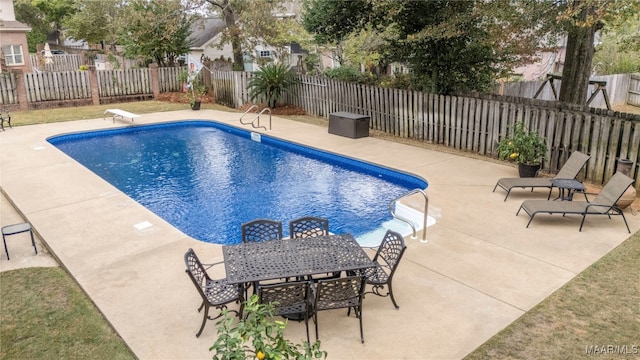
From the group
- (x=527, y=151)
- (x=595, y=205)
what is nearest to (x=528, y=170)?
(x=527, y=151)

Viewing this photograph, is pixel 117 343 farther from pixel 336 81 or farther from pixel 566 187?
pixel 336 81

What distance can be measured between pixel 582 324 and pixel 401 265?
2.15 m

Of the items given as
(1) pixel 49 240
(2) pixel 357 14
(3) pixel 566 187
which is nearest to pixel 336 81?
(2) pixel 357 14

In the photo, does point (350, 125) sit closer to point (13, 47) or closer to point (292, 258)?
point (292, 258)

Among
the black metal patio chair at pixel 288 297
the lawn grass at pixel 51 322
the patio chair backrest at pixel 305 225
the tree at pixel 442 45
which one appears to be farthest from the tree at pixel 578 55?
the lawn grass at pixel 51 322

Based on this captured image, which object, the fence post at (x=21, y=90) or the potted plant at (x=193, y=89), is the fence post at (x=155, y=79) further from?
the fence post at (x=21, y=90)

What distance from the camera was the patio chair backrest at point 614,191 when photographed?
7.21 m

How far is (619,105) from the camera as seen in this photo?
2072cm

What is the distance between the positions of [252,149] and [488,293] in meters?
9.70

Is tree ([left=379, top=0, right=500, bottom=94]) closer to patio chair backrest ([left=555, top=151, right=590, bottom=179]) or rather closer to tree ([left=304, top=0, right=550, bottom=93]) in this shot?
tree ([left=304, top=0, right=550, bottom=93])

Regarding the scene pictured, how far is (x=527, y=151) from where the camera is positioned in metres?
9.76

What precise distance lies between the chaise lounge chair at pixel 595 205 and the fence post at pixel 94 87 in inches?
733

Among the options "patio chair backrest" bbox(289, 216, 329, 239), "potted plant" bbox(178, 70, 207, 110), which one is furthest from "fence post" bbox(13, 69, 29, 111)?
"patio chair backrest" bbox(289, 216, 329, 239)

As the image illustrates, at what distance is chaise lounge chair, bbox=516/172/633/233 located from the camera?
728 centimetres
